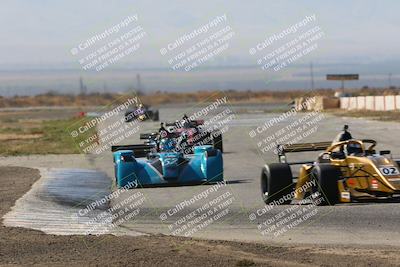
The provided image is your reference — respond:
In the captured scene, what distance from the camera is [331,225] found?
14.3 meters

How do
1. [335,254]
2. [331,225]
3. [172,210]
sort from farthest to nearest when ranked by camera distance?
1. [172,210]
2. [331,225]
3. [335,254]

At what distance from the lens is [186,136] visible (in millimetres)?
23797

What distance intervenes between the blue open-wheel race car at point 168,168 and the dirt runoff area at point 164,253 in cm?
716

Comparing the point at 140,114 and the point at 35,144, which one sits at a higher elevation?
the point at 140,114

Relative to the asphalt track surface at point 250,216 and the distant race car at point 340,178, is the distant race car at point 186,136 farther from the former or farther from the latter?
the distant race car at point 340,178

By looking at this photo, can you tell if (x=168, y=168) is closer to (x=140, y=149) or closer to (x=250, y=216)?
(x=140, y=149)

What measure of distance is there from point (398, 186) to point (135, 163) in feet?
24.1

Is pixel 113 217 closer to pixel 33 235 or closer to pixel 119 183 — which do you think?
pixel 33 235

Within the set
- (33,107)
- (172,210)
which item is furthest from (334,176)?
(33,107)

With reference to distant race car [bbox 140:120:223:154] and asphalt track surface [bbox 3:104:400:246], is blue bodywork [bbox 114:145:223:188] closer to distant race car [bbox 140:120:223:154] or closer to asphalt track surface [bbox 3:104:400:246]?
asphalt track surface [bbox 3:104:400:246]

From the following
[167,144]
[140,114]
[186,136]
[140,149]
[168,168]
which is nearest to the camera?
[168,168]

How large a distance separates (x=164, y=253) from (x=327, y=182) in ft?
16.6

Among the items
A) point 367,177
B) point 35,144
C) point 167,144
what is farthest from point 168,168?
point 35,144

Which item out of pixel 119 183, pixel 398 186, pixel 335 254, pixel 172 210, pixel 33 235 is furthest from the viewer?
pixel 119 183
